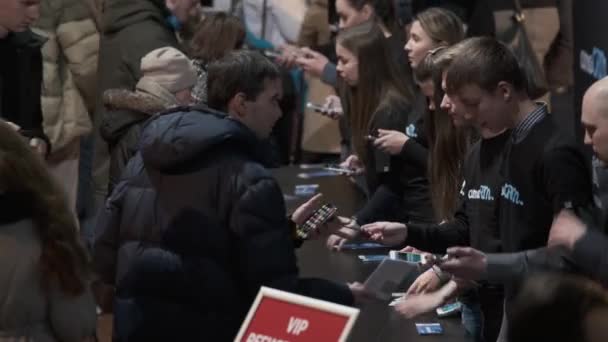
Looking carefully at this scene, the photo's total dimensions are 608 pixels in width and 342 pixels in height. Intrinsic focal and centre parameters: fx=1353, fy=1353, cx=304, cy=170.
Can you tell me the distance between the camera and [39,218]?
3791 millimetres

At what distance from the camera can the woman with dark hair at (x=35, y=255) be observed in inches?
147

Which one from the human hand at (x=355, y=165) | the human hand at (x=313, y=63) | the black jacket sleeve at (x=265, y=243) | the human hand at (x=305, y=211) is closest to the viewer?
the black jacket sleeve at (x=265, y=243)

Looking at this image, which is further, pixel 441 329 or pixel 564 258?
pixel 441 329

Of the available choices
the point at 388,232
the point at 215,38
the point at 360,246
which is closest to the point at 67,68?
the point at 215,38

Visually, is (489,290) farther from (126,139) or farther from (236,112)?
(126,139)

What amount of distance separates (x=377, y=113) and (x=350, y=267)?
1.14 meters

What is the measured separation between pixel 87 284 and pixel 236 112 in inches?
29.8

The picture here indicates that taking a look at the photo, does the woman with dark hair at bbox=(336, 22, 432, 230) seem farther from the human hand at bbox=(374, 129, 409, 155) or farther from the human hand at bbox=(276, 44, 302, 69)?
the human hand at bbox=(276, 44, 302, 69)

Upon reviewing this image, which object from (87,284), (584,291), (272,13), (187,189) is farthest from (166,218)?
(272,13)

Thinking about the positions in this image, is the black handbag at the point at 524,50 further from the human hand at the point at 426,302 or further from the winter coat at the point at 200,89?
the human hand at the point at 426,302

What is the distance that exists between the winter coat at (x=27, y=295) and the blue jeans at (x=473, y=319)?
5.13 feet

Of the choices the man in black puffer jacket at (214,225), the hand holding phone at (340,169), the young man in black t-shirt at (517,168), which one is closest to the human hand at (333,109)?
the hand holding phone at (340,169)

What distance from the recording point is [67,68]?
26.1 ft

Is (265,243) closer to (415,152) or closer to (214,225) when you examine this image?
(214,225)
